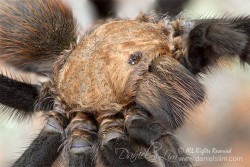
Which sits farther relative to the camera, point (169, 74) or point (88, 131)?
point (88, 131)

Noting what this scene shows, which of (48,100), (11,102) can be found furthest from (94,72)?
(11,102)

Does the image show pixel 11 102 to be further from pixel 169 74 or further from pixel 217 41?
pixel 217 41

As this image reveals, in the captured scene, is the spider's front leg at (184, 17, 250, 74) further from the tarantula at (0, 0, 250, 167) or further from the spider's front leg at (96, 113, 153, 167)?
the spider's front leg at (96, 113, 153, 167)

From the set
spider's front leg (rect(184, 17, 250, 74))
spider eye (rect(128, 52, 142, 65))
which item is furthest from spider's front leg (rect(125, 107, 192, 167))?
spider's front leg (rect(184, 17, 250, 74))

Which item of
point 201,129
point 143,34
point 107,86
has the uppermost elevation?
point 143,34

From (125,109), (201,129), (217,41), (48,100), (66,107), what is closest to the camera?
(217,41)

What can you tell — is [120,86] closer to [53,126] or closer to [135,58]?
[135,58]

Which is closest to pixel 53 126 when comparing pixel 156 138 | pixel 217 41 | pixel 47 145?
pixel 47 145

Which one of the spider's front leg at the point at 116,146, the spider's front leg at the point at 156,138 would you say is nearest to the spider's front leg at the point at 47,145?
the spider's front leg at the point at 116,146
